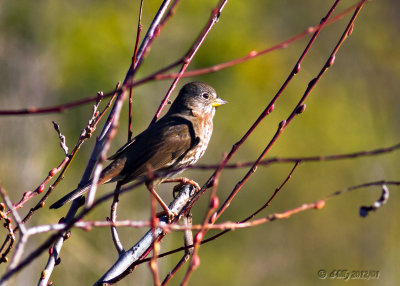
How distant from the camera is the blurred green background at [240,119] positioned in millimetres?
11672

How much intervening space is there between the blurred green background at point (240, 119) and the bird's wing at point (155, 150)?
17.8ft

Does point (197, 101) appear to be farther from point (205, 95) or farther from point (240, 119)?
point (240, 119)

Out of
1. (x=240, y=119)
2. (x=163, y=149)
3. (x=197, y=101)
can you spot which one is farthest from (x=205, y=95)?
(x=240, y=119)

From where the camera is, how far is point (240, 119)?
695 inches

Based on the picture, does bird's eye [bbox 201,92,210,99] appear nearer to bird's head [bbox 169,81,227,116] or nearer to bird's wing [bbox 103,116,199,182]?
bird's head [bbox 169,81,227,116]

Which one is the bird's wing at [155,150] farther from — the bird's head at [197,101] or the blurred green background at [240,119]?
the blurred green background at [240,119]

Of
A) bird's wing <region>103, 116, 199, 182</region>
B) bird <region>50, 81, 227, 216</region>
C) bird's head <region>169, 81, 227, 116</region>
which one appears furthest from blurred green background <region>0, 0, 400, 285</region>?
bird's wing <region>103, 116, 199, 182</region>

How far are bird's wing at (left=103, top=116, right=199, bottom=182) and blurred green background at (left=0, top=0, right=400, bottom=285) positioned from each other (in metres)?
5.43

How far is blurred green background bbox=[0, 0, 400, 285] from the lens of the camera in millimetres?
11672

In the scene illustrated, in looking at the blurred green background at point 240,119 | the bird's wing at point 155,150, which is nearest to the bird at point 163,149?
the bird's wing at point 155,150

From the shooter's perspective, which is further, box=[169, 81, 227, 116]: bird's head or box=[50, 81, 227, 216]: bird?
box=[169, 81, 227, 116]: bird's head

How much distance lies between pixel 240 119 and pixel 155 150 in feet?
41.9

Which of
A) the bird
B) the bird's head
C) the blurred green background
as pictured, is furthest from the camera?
the blurred green background

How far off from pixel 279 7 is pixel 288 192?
20.4 feet
